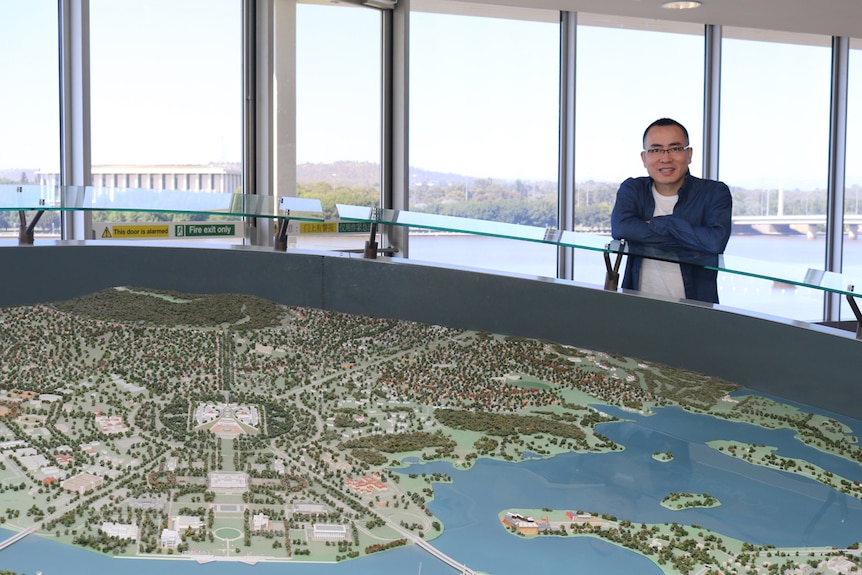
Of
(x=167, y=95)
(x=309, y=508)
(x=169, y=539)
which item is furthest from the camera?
(x=167, y=95)

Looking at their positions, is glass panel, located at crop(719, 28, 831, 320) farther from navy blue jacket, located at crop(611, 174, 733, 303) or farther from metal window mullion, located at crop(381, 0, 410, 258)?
navy blue jacket, located at crop(611, 174, 733, 303)

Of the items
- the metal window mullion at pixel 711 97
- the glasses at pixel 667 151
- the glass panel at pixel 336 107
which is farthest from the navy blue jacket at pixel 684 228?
the metal window mullion at pixel 711 97

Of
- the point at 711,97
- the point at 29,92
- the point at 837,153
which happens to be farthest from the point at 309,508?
the point at 837,153

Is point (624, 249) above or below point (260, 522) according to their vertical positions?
above

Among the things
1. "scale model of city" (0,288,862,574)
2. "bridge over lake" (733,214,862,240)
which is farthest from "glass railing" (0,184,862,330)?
"bridge over lake" (733,214,862,240)

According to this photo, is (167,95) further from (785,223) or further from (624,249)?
(785,223)

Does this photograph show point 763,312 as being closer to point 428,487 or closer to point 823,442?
point 823,442

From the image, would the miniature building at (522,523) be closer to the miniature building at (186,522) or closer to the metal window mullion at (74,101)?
the miniature building at (186,522)

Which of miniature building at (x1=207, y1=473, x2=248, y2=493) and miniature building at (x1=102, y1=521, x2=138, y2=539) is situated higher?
miniature building at (x1=207, y1=473, x2=248, y2=493)
